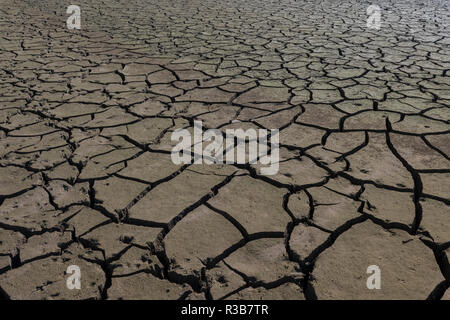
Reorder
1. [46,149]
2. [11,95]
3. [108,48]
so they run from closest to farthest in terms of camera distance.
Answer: [46,149] < [11,95] < [108,48]

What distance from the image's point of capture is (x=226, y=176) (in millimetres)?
2055

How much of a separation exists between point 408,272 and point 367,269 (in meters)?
0.15

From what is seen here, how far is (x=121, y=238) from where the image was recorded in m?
1.61

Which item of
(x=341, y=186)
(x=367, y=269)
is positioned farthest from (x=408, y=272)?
(x=341, y=186)

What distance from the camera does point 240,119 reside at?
270cm

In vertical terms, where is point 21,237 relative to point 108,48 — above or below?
below

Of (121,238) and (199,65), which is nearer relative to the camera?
(121,238)

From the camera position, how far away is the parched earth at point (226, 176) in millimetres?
1438

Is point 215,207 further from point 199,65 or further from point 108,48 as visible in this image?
point 108,48

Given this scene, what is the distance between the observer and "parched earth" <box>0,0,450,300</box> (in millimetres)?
1438

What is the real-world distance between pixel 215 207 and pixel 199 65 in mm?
2383
